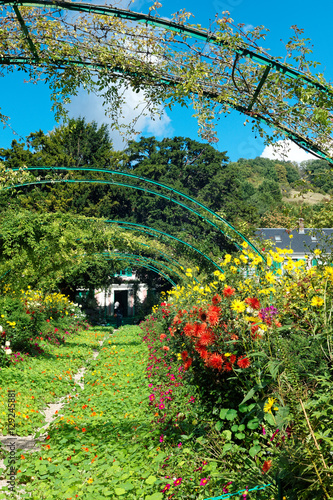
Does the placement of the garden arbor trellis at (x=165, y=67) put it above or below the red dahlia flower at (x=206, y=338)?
above

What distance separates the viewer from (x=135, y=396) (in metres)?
5.74

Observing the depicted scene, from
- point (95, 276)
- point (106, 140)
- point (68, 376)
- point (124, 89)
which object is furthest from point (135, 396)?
point (106, 140)

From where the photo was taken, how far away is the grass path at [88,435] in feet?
10.1

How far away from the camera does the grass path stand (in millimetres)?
3072

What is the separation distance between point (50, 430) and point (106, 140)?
791 inches

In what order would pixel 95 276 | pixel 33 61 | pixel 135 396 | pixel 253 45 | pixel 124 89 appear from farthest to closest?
pixel 95 276, pixel 135 396, pixel 124 89, pixel 33 61, pixel 253 45

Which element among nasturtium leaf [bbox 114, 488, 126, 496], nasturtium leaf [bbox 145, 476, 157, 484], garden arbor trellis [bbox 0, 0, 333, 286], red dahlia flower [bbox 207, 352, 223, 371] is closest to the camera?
nasturtium leaf [bbox 114, 488, 126, 496]

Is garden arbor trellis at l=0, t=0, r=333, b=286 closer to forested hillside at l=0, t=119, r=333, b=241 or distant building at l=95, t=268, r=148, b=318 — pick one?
forested hillside at l=0, t=119, r=333, b=241

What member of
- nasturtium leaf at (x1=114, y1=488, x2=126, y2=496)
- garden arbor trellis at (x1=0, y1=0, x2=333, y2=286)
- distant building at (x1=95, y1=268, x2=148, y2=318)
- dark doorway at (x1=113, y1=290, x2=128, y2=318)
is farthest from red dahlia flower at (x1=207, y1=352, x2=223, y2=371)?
dark doorway at (x1=113, y1=290, x2=128, y2=318)

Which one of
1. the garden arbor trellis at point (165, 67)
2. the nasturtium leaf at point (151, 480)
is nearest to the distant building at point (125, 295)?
the garden arbor trellis at point (165, 67)

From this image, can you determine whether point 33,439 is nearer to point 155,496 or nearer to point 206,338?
point 155,496

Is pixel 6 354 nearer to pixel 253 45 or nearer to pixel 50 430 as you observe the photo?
pixel 50 430

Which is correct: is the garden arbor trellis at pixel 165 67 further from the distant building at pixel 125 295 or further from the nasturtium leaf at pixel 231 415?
the distant building at pixel 125 295

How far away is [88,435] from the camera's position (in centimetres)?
428
